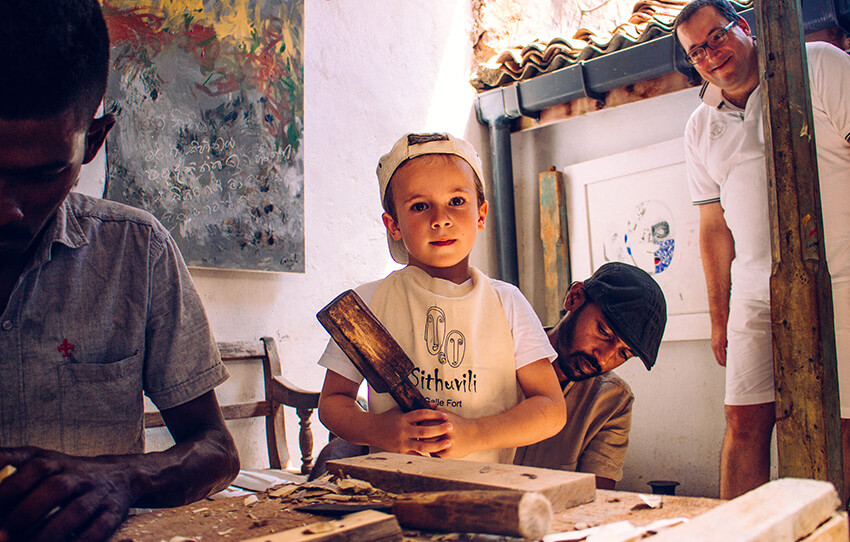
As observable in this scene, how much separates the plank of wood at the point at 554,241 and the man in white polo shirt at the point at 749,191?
1473 mm

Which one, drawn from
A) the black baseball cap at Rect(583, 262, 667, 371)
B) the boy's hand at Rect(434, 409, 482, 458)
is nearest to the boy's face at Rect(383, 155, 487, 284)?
the boy's hand at Rect(434, 409, 482, 458)

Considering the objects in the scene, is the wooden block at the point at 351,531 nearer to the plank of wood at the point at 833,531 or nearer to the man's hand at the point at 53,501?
the man's hand at the point at 53,501

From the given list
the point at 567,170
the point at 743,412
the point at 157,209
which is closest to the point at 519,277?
the point at 567,170

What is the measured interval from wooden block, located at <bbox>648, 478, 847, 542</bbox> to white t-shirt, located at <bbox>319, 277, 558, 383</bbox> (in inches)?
32.8

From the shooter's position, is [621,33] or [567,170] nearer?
[621,33]

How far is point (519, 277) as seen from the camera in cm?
470

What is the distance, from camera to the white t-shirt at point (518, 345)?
5.03 ft

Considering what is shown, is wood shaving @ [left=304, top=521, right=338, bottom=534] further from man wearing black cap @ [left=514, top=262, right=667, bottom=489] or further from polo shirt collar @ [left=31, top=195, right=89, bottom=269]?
man wearing black cap @ [left=514, top=262, right=667, bottom=489]

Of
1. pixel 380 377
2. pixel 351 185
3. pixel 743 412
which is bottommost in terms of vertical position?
pixel 743 412

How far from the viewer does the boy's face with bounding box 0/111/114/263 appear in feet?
2.96

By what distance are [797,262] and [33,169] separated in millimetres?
1693

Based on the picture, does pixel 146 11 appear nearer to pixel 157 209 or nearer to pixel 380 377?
pixel 157 209

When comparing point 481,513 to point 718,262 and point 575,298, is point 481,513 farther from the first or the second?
point 718,262

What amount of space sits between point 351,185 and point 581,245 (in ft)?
5.44
